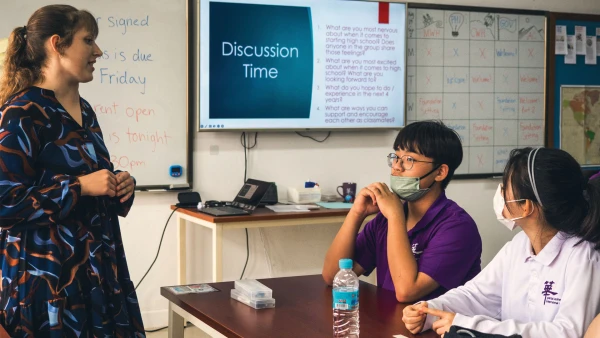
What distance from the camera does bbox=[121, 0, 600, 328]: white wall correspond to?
4.20m

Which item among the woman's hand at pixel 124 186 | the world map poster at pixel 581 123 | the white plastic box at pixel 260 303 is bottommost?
the white plastic box at pixel 260 303

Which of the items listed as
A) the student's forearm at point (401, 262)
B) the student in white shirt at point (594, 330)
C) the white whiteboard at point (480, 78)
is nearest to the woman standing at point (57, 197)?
the student's forearm at point (401, 262)

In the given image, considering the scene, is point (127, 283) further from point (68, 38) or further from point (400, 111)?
point (400, 111)

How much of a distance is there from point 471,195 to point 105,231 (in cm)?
354

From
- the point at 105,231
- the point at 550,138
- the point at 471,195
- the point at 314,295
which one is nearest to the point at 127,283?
the point at 105,231

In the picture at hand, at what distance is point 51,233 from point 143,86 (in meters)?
2.27

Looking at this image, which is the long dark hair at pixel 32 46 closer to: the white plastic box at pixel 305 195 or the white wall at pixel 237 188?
the white wall at pixel 237 188

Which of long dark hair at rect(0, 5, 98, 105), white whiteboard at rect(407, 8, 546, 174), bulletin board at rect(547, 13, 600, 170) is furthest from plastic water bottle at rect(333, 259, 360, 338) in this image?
bulletin board at rect(547, 13, 600, 170)

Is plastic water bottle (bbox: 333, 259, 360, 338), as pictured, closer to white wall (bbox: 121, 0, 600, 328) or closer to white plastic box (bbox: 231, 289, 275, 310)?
white plastic box (bbox: 231, 289, 275, 310)

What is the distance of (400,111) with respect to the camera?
4.75 meters

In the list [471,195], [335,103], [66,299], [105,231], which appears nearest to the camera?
[66,299]

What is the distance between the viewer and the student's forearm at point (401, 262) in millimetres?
2111

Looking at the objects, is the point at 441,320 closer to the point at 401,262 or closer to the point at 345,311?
the point at 345,311

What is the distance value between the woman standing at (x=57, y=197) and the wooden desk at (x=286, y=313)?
0.21 metres
